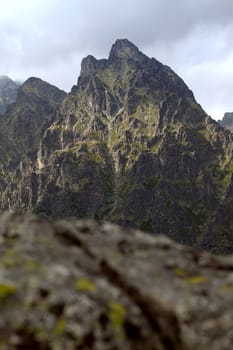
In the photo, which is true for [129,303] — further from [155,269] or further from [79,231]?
[79,231]

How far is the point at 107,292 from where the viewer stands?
22172 mm

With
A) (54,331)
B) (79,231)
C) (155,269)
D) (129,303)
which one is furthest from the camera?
(79,231)

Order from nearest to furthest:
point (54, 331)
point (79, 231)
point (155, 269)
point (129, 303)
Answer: point (54, 331) < point (129, 303) < point (155, 269) < point (79, 231)

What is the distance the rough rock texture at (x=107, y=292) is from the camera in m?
20.5

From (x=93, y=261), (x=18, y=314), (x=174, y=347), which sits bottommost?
(x=174, y=347)

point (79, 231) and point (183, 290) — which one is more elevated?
point (79, 231)

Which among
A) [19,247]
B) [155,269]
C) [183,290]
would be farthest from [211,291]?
[19,247]

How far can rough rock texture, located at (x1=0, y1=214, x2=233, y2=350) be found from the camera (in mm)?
20484

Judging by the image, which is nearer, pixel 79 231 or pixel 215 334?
pixel 215 334

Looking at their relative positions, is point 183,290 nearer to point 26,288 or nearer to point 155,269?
point 155,269

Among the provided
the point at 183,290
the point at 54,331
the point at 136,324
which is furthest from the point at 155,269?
the point at 54,331

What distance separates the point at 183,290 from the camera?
22.6 m

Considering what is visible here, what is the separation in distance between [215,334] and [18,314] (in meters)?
8.43

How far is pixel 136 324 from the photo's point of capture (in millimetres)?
20891
